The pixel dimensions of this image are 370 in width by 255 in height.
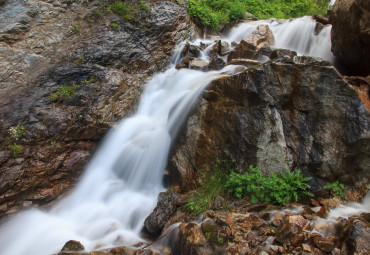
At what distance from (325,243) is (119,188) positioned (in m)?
4.20

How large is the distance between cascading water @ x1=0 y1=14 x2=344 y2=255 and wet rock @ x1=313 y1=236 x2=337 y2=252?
2841 mm

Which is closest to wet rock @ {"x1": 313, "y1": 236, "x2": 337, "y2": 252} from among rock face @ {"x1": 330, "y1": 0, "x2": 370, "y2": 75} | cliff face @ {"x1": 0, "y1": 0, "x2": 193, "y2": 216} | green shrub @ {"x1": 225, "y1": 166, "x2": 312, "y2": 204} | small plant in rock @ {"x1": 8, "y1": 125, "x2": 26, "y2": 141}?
green shrub @ {"x1": 225, "y1": 166, "x2": 312, "y2": 204}

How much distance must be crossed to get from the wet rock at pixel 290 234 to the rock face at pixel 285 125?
4.79 feet

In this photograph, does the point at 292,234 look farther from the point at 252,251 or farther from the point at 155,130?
the point at 155,130

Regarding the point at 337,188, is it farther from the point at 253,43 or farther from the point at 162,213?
the point at 253,43

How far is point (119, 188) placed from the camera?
18.6 ft

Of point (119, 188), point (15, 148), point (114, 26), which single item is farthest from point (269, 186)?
point (114, 26)

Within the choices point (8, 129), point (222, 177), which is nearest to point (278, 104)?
point (222, 177)

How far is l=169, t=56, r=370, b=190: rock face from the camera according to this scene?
4270mm

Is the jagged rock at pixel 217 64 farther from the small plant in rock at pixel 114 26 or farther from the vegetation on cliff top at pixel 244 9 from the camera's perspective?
the vegetation on cliff top at pixel 244 9

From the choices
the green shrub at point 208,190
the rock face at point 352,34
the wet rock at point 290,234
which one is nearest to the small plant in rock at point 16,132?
the green shrub at point 208,190

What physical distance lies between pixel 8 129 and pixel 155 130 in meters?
A: 3.41

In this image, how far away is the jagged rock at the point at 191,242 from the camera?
3271 mm

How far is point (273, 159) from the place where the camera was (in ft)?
15.0
